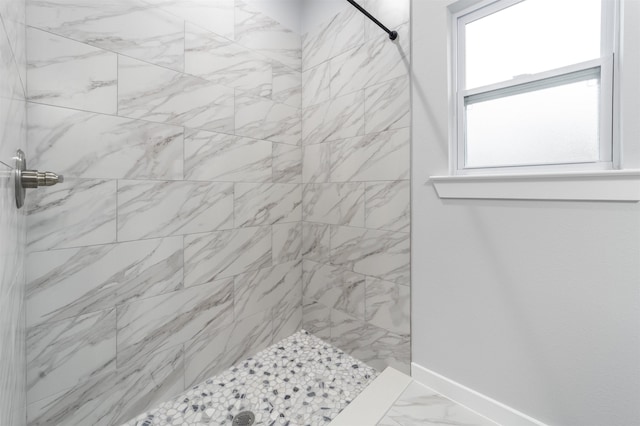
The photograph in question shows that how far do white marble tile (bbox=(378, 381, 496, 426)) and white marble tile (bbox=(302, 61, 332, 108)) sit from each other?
1.85m

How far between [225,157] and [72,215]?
28.9 inches

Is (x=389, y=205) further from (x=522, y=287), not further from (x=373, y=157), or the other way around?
(x=522, y=287)

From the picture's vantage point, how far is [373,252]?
1621mm

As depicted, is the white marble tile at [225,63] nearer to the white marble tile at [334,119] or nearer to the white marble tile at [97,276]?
the white marble tile at [334,119]

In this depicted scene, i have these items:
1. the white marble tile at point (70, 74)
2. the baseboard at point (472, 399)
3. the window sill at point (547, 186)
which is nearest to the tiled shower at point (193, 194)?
the white marble tile at point (70, 74)

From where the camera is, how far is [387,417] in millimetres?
1242

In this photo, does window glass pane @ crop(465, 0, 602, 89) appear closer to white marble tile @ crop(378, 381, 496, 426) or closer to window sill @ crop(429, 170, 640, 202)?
window sill @ crop(429, 170, 640, 202)

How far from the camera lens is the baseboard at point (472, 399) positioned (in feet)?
3.80

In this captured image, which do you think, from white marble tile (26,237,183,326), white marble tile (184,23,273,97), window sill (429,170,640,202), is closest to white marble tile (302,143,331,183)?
white marble tile (184,23,273,97)

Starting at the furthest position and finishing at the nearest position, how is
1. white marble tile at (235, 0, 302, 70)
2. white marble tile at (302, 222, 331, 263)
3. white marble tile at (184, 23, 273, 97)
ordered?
white marble tile at (302, 222, 331, 263)
white marble tile at (235, 0, 302, 70)
white marble tile at (184, 23, 273, 97)

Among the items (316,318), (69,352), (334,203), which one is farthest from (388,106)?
(69,352)

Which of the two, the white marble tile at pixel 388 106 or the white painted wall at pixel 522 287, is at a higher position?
the white marble tile at pixel 388 106

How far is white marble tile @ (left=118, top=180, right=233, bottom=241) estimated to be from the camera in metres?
1.22

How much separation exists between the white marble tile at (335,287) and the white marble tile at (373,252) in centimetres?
7
